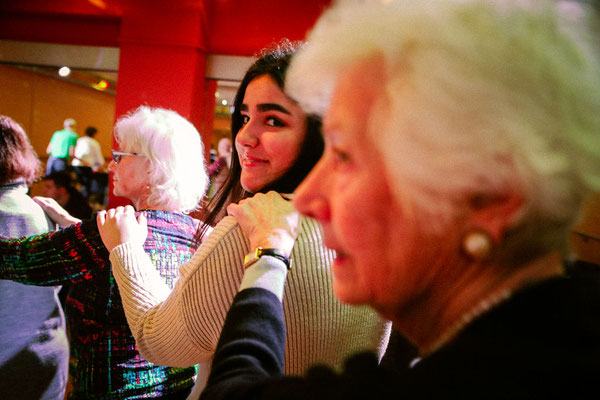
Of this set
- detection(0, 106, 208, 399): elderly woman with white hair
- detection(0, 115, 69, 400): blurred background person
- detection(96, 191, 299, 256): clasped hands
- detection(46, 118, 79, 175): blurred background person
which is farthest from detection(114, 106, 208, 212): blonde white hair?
detection(46, 118, 79, 175): blurred background person

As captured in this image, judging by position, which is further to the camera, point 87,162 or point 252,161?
point 87,162

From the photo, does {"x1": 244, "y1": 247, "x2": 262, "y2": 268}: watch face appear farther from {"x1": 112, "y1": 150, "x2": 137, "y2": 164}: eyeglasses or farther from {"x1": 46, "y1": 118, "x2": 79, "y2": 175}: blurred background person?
{"x1": 46, "y1": 118, "x2": 79, "y2": 175}: blurred background person

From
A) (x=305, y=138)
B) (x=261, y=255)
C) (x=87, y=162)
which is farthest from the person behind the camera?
(x=87, y=162)

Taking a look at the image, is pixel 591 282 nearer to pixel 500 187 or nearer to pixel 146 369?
pixel 500 187

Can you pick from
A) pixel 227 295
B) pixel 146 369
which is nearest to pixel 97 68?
pixel 146 369

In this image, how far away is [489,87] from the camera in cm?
48

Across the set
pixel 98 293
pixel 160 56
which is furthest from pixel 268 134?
pixel 160 56

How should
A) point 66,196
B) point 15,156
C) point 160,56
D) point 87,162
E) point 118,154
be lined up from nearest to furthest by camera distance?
point 118,154
point 15,156
point 66,196
point 160,56
point 87,162

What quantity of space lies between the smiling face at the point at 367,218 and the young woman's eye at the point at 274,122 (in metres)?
0.56

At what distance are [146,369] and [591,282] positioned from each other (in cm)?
144

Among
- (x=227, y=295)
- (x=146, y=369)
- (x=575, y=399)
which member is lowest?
(x=146, y=369)

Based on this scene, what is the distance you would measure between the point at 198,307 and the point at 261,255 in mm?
206

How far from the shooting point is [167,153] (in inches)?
77.3

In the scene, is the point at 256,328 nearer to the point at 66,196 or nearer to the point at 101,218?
the point at 101,218
